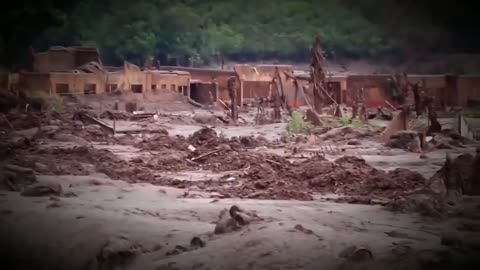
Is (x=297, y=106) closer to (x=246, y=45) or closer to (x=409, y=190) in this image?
(x=246, y=45)

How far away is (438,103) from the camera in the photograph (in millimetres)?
8117

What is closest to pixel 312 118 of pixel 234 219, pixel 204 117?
pixel 204 117

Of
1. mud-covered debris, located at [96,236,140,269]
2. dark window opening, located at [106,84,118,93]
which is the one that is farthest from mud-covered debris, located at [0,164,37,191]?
dark window opening, located at [106,84,118,93]

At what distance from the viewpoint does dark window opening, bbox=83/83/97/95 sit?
30.2 ft

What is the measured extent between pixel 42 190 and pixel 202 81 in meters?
3.99

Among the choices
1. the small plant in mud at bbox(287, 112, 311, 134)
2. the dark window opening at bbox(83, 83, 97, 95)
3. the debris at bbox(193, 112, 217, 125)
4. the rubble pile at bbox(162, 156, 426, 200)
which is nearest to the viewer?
the rubble pile at bbox(162, 156, 426, 200)

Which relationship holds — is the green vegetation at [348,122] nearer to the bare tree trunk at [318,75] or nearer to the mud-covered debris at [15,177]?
the bare tree trunk at [318,75]

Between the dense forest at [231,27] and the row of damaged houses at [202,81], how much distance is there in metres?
0.33

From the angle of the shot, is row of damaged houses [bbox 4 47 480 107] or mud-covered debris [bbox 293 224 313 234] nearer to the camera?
mud-covered debris [bbox 293 224 313 234]

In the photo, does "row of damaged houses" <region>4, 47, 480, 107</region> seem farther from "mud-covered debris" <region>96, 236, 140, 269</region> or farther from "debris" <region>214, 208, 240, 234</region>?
"mud-covered debris" <region>96, 236, 140, 269</region>

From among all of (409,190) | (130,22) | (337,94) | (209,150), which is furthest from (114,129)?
(409,190)

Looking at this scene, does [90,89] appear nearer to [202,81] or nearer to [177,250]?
[202,81]

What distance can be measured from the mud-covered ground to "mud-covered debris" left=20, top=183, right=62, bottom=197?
0.02 meters

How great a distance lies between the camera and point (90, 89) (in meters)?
9.34
